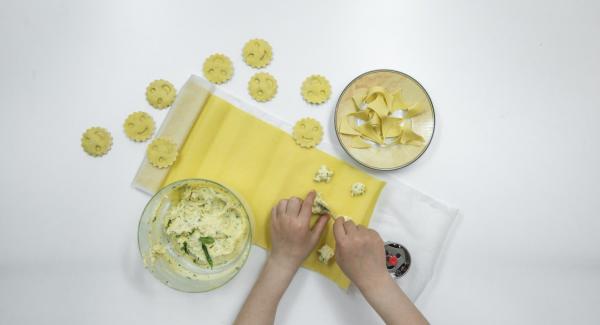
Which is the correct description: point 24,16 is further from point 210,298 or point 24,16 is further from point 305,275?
point 305,275

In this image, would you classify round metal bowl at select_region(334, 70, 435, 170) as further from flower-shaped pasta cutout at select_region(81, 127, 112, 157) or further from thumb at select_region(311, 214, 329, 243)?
flower-shaped pasta cutout at select_region(81, 127, 112, 157)

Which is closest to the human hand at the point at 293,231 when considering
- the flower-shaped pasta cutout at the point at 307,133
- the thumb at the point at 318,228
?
the thumb at the point at 318,228

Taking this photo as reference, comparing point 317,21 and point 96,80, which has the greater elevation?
point 317,21

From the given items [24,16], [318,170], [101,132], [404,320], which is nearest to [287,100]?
[318,170]

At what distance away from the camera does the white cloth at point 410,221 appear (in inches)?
37.1

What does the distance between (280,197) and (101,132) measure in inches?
18.4

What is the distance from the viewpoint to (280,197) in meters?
0.94

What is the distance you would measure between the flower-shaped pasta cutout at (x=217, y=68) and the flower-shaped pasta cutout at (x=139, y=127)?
179mm

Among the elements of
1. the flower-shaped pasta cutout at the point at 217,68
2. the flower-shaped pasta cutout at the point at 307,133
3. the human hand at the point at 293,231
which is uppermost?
the flower-shaped pasta cutout at the point at 217,68

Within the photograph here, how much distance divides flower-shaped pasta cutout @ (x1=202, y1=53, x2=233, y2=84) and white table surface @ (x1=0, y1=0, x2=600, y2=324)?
0.08 ft

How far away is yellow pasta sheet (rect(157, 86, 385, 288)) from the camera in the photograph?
940 millimetres

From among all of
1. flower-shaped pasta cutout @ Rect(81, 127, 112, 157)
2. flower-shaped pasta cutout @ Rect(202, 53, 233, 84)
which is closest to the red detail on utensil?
flower-shaped pasta cutout @ Rect(202, 53, 233, 84)

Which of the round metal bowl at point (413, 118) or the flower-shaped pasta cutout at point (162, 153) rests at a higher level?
the round metal bowl at point (413, 118)

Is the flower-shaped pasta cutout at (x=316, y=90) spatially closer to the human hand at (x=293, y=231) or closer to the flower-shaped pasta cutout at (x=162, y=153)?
the human hand at (x=293, y=231)
